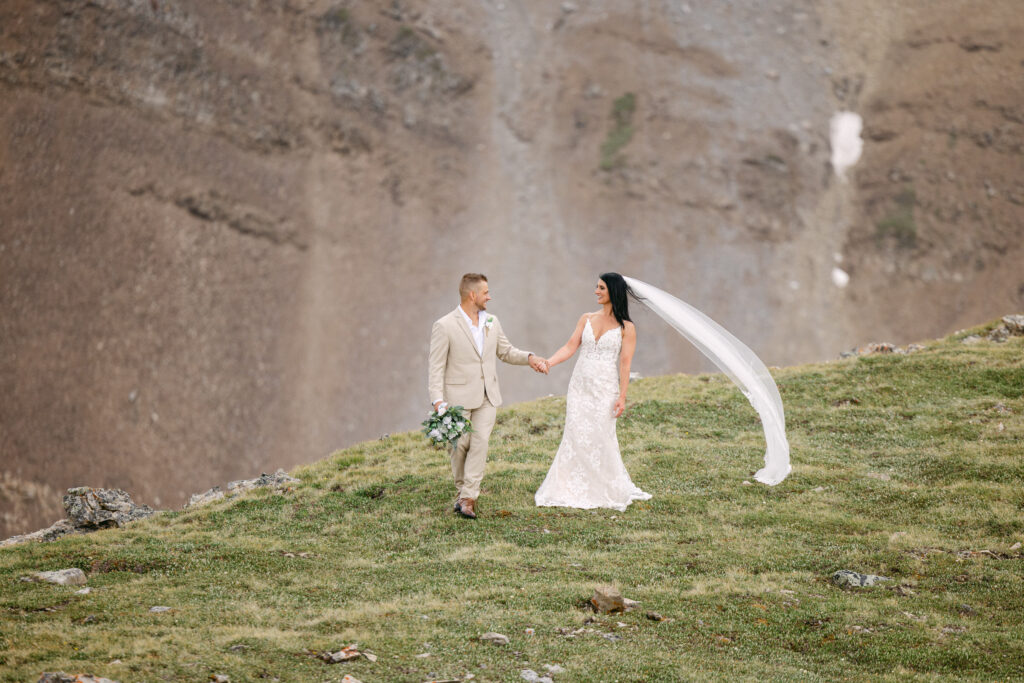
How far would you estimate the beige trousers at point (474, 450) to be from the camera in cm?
1467

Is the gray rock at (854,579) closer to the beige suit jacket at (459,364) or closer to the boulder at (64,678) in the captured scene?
the beige suit jacket at (459,364)

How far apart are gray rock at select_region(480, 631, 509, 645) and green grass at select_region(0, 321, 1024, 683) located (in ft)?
0.36

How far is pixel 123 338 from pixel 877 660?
194 feet

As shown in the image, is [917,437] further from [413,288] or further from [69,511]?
[413,288]

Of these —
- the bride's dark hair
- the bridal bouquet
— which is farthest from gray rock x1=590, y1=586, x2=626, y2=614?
the bride's dark hair

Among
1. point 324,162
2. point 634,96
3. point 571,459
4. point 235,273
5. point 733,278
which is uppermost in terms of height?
point 634,96

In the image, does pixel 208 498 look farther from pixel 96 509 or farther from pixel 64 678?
pixel 64 678

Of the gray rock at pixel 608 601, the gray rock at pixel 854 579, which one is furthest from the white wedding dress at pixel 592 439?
the gray rock at pixel 608 601

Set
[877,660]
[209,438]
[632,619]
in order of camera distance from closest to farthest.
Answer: [877,660] → [632,619] → [209,438]

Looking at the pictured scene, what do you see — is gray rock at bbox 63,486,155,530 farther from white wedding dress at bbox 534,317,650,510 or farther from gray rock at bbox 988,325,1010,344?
gray rock at bbox 988,325,1010,344

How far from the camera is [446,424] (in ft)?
46.2

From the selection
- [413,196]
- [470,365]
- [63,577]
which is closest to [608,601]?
[470,365]

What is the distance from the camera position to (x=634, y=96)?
82750 mm

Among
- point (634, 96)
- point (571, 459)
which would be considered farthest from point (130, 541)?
point (634, 96)
